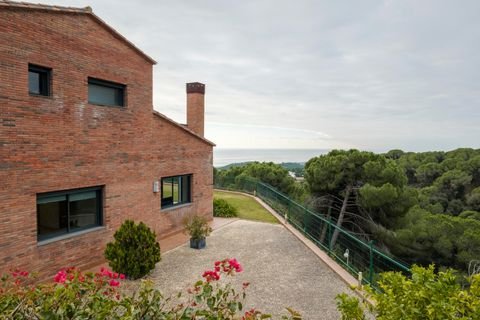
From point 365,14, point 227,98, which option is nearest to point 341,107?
point 227,98

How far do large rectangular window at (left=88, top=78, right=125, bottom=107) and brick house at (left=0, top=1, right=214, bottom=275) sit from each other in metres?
0.03

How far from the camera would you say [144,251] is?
8.35 metres

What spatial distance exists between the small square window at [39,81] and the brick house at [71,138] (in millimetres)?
24

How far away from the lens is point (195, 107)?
49.6 ft

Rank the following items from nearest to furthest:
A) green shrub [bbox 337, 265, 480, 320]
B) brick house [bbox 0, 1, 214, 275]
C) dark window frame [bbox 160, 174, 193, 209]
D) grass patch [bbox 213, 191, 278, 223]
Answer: green shrub [bbox 337, 265, 480, 320] → brick house [bbox 0, 1, 214, 275] → dark window frame [bbox 160, 174, 193, 209] → grass patch [bbox 213, 191, 278, 223]

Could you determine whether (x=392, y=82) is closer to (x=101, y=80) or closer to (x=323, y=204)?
(x=323, y=204)

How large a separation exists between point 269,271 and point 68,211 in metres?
5.88

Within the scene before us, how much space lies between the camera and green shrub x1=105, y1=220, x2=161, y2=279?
817 cm

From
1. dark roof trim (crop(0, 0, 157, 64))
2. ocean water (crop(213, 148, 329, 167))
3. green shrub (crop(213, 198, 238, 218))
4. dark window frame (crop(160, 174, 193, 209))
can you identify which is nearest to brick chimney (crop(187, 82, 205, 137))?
dark window frame (crop(160, 174, 193, 209))

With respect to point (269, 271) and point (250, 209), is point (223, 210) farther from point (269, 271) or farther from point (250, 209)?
point (269, 271)

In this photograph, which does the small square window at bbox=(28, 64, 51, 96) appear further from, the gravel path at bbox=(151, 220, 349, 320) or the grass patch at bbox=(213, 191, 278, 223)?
the grass patch at bbox=(213, 191, 278, 223)

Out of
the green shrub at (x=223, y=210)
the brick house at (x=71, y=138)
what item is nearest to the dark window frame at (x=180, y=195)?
the brick house at (x=71, y=138)

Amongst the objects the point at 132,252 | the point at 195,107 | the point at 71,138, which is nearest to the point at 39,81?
the point at 71,138

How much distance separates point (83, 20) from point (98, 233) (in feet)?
20.1
